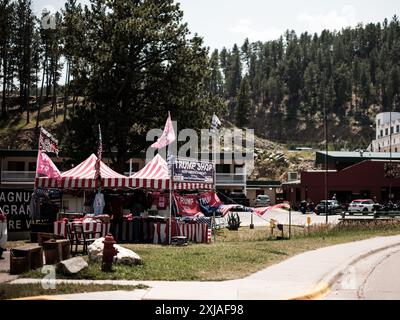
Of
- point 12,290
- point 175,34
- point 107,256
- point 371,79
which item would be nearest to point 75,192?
point 107,256

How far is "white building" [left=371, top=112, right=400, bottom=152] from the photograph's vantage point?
10369 cm

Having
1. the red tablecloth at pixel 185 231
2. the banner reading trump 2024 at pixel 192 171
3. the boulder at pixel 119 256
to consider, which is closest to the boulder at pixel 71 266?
the boulder at pixel 119 256

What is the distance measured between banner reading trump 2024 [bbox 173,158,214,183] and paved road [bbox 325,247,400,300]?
303 inches

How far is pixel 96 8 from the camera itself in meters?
39.5

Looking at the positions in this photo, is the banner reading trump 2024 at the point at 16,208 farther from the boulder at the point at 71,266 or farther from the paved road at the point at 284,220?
the paved road at the point at 284,220

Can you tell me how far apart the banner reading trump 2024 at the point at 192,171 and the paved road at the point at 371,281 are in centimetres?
769

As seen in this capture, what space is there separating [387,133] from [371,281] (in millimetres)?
111925

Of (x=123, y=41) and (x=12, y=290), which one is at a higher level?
(x=123, y=41)

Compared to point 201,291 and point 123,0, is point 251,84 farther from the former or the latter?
point 201,291

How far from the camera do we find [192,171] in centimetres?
2227

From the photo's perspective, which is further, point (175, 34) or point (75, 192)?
point (175, 34)

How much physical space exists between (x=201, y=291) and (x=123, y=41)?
29340 millimetres

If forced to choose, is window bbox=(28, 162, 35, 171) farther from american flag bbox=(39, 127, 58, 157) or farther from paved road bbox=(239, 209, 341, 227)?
american flag bbox=(39, 127, 58, 157)

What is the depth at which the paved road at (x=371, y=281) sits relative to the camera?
11.1m
